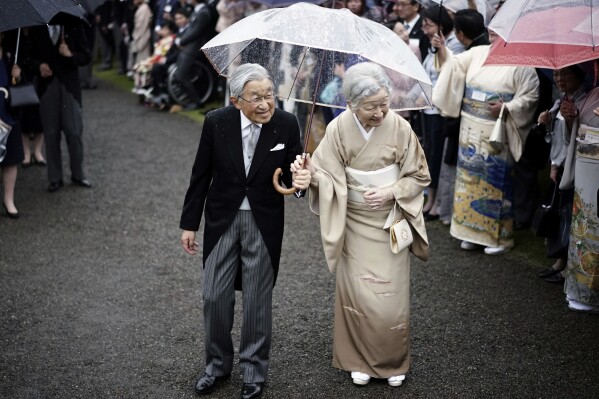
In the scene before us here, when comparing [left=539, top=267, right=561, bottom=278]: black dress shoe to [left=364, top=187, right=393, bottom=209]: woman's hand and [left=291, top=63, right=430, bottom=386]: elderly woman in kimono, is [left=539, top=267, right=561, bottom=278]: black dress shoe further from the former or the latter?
[left=364, top=187, right=393, bottom=209]: woman's hand

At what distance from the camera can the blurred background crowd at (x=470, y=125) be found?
5965mm

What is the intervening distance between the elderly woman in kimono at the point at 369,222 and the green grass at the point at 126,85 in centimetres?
842

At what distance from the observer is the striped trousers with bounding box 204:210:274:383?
4547 millimetres

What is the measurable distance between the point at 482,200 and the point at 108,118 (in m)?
7.66

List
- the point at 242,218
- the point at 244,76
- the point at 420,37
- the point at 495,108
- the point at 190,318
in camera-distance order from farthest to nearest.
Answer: the point at 420,37 < the point at 495,108 < the point at 190,318 < the point at 242,218 < the point at 244,76

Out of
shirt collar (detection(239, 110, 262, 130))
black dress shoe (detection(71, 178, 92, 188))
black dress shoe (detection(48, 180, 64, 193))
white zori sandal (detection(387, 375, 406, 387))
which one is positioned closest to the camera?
shirt collar (detection(239, 110, 262, 130))

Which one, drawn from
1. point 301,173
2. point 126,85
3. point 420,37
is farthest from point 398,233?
point 126,85

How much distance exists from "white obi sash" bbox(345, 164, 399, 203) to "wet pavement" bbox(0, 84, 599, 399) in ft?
3.61

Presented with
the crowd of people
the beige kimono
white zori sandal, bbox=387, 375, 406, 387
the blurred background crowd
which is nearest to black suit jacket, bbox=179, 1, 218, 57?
the blurred background crowd

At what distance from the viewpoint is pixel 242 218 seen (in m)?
4.52

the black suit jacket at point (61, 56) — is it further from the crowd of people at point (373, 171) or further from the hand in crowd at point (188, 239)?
the hand in crowd at point (188, 239)

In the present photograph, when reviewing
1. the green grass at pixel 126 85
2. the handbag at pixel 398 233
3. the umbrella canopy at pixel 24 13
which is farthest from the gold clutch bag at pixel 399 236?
the green grass at pixel 126 85

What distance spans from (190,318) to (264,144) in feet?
5.80

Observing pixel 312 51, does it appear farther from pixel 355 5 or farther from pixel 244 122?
pixel 355 5
